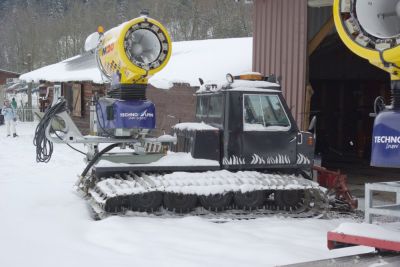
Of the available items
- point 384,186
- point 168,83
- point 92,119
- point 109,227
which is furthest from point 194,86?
point 384,186

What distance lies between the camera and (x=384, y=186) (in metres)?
4.84

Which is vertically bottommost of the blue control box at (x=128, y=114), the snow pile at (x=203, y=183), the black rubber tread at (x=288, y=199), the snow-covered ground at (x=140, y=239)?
the snow-covered ground at (x=140, y=239)

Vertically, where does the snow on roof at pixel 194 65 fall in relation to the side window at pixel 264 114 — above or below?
above

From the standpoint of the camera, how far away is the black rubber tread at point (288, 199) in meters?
9.22

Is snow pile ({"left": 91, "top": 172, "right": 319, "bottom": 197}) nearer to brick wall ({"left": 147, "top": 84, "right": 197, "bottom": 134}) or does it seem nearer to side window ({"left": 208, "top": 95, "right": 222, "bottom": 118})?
side window ({"left": 208, "top": 95, "right": 222, "bottom": 118})

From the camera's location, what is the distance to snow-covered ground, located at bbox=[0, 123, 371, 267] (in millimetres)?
6367

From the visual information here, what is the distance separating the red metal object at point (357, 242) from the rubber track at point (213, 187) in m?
3.90

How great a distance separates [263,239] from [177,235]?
44.3 inches

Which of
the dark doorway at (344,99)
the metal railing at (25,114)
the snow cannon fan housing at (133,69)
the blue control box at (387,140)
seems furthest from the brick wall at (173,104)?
the metal railing at (25,114)

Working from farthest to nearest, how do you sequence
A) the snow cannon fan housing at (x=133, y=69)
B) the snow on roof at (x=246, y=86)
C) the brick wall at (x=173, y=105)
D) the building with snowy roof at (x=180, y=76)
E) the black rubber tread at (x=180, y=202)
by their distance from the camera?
the brick wall at (x=173, y=105), the building with snowy roof at (x=180, y=76), the snow cannon fan housing at (x=133, y=69), the snow on roof at (x=246, y=86), the black rubber tread at (x=180, y=202)

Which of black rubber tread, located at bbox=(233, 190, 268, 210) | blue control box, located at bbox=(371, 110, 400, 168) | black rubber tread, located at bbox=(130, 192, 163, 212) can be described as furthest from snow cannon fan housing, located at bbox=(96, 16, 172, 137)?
blue control box, located at bbox=(371, 110, 400, 168)

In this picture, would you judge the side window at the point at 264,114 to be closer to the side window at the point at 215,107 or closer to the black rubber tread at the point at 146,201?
the side window at the point at 215,107

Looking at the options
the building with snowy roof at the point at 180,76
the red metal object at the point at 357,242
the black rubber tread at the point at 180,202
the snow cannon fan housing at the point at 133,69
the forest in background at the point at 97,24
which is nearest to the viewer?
the red metal object at the point at 357,242

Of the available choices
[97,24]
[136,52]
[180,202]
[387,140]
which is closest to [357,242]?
[387,140]
